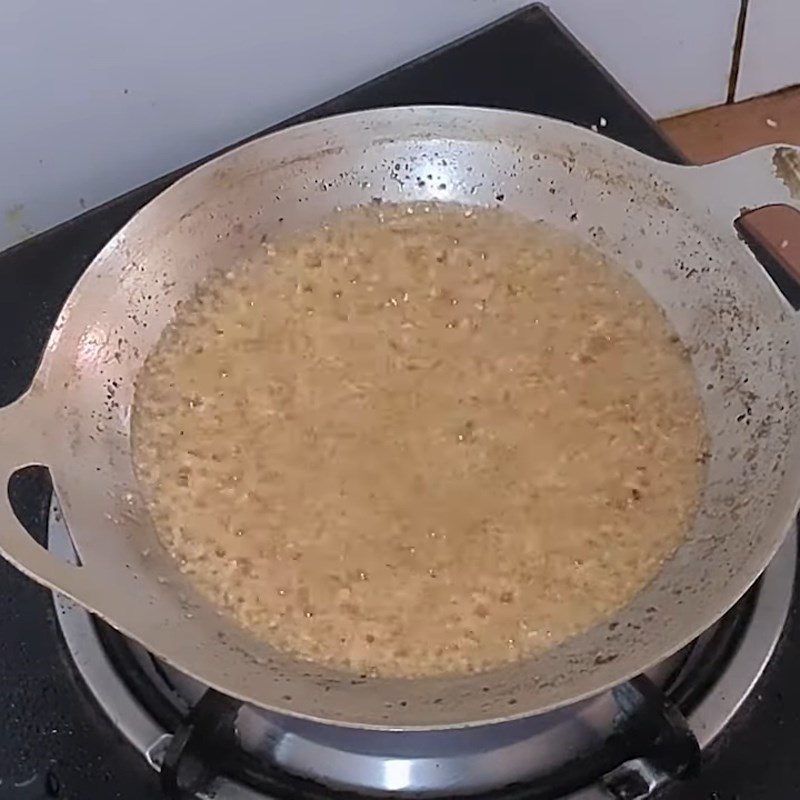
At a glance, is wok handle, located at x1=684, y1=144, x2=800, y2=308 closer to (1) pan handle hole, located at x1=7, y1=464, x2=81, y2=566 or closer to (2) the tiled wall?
(2) the tiled wall

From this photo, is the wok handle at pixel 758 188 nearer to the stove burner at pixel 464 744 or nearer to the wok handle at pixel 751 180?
the wok handle at pixel 751 180

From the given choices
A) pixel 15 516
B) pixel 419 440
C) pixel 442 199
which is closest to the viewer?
pixel 15 516

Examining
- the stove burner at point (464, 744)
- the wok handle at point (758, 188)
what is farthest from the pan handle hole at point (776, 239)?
the stove burner at point (464, 744)

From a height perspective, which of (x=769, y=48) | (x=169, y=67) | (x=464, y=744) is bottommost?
(x=464, y=744)

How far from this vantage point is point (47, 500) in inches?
30.8

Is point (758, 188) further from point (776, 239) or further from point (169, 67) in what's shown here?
point (169, 67)

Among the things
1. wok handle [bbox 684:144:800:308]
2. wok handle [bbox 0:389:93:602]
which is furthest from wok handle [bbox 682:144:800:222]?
wok handle [bbox 0:389:93:602]

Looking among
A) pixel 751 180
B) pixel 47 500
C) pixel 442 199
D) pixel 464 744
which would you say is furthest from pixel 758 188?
pixel 47 500

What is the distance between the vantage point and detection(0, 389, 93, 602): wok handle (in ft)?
1.95

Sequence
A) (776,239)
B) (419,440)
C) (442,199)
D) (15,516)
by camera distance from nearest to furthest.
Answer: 1. (15,516)
2. (419,440)
3. (442,199)
4. (776,239)

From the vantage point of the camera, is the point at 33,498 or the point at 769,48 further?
the point at 769,48

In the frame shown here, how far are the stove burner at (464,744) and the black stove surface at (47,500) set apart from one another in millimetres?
16

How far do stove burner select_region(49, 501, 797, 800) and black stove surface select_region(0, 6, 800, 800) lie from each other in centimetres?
2

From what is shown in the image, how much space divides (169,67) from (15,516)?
360 millimetres
